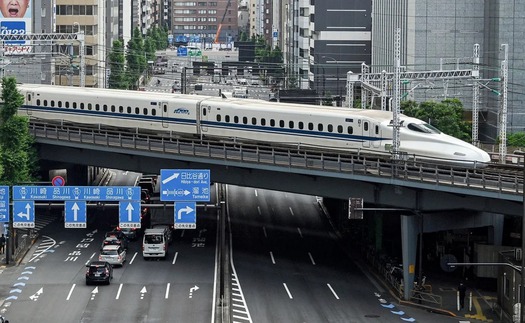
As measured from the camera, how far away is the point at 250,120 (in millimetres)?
87188

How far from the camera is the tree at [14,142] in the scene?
300 ft

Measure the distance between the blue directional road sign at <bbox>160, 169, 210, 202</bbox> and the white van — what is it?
12.0 metres

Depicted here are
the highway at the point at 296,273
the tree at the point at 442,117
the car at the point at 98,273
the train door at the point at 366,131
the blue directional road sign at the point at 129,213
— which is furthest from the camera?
the tree at the point at 442,117

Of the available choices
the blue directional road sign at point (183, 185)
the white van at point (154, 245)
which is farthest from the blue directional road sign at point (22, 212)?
the white van at point (154, 245)

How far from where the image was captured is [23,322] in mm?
68062

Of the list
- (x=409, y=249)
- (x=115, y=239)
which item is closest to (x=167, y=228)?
(x=115, y=239)

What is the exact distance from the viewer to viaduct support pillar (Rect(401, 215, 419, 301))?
75875 millimetres

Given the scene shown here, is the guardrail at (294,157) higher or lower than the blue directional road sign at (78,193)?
higher

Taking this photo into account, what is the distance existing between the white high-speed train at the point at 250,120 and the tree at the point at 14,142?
434 centimetres

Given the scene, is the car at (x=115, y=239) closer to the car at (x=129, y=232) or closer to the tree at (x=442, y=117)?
the car at (x=129, y=232)

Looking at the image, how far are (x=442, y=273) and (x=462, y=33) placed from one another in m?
58.4

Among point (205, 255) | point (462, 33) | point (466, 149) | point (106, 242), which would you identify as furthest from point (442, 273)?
point (462, 33)

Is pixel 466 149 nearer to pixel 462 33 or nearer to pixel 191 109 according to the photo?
pixel 191 109

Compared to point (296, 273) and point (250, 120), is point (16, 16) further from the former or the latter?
point (296, 273)
